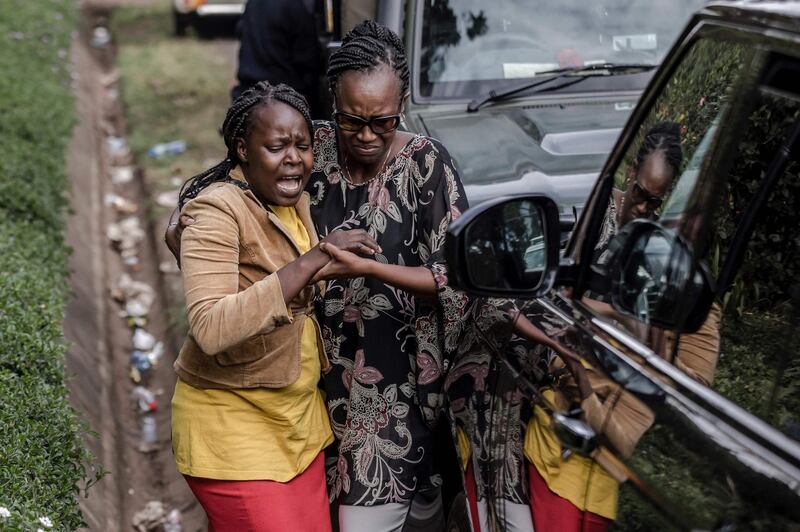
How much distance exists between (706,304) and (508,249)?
0.47m

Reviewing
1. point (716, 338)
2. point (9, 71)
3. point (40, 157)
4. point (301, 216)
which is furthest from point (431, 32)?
point (9, 71)

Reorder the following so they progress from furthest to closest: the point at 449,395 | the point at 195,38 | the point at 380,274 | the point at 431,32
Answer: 1. the point at 195,38
2. the point at 431,32
3. the point at 449,395
4. the point at 380,274

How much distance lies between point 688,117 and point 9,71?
7936 millimetres

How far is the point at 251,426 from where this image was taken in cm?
270

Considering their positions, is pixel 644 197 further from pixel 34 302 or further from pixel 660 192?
pixel 34 302

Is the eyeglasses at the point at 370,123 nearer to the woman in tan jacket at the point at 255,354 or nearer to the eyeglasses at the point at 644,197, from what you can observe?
the woman in tan jacket at the point at 255,354

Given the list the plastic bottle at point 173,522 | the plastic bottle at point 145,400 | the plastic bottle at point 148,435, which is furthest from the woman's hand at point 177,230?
the plastic bottle at point 145,400

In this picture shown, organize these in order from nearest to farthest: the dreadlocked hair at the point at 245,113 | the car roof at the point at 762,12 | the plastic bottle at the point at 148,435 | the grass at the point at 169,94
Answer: the car roof at the point at 762,12, the dreadlocked hair at the point at 245,113, the plastic bottle at the point at 148,435, the grass at the point at 169,94

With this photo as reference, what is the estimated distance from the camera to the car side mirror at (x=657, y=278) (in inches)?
75.9

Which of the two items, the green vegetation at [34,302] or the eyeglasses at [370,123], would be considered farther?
the green vegetation at [34,302]

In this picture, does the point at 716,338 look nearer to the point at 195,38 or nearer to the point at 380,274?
the point at 380,274

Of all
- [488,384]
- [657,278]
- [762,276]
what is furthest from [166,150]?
[762,276]

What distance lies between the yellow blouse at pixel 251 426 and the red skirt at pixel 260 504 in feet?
0.09

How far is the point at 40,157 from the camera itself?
719 cm
